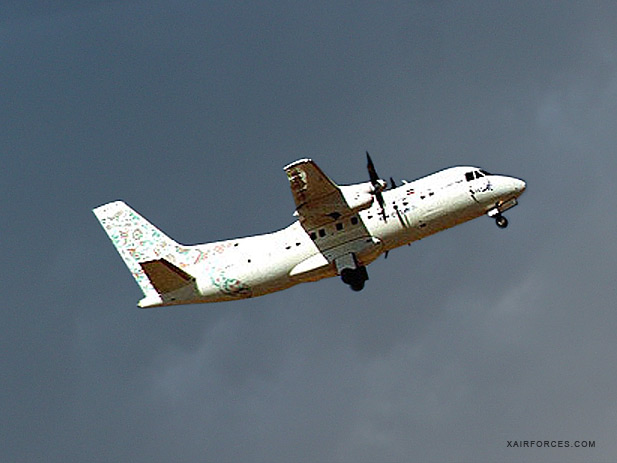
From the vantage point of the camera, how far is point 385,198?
4797cm

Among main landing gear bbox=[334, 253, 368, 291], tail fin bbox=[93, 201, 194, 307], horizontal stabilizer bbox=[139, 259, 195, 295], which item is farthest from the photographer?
tail fin bbox=[93, 201, 194, 307]

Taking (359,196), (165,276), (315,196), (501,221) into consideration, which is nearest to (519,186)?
(501,221)

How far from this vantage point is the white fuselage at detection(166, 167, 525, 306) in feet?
156

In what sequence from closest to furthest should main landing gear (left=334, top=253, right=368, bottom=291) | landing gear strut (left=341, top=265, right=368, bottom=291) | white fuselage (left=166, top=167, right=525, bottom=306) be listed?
white fuselage (left=166, top=167, right=525, bottom=306)
main landing gear (left=334, top=253, right=368, bottom=291)
landing gear strut (left=341, top=265, right=368, bottom=291)

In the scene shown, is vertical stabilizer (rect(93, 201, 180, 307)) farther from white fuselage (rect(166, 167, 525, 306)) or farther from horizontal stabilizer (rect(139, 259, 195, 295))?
white fuselage (rect(166, 167, 525, 306))

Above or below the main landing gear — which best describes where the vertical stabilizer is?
above

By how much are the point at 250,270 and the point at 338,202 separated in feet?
16.4

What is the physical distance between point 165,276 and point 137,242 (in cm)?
465

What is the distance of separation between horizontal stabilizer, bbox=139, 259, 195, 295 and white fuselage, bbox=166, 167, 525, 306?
1.38 feet

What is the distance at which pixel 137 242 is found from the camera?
170 feet

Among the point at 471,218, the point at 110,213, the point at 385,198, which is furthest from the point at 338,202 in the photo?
the point at 110,213

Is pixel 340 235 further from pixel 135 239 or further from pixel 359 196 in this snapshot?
pixel 135 239

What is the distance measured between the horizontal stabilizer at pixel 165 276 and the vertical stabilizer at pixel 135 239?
1968 mm

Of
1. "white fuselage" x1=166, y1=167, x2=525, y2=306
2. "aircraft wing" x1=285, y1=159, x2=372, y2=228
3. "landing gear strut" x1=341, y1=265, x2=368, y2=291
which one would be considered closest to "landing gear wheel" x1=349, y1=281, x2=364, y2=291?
"landing gear strut" x1=341, y1=265, x2=368, y2=291
